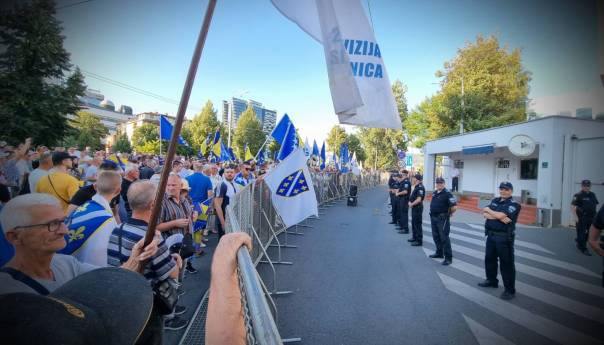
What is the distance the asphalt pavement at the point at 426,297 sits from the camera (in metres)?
3.92

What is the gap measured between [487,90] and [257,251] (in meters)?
28.9

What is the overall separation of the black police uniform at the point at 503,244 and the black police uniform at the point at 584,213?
5.30m

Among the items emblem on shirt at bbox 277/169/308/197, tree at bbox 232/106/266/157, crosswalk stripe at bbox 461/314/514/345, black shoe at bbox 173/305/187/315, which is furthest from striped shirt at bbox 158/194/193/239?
tree at bbox 232/106/266/157

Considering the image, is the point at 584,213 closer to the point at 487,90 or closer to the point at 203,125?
the point at 487,90

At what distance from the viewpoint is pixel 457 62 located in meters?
29.2

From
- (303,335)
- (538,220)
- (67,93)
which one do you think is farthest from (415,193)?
(67,93)

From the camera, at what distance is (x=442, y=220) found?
715cm

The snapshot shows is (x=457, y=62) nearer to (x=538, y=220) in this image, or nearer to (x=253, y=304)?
(x=538, y=220)

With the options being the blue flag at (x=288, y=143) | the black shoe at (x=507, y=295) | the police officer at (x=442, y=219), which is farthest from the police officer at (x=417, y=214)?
the blue flag at (x=288, y=143)

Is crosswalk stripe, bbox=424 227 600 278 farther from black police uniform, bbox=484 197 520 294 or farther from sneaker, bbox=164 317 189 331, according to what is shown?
sneaker, bbox=164 317 189 331

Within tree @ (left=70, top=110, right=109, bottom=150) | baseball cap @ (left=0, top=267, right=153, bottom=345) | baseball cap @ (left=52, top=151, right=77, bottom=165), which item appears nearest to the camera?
baseball cap @ (left=0, top=267, right=153, bottom=345)

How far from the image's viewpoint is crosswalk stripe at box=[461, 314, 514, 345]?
12.2ft

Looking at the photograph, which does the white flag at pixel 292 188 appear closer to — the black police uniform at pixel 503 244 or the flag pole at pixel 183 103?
the black police uniform at pixel 503 244

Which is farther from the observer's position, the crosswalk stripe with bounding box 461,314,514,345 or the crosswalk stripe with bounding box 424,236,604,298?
the crosswalk stripe with bounding box 424,236,604,298
